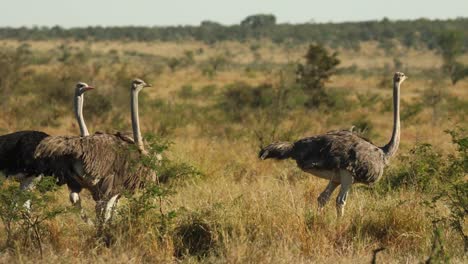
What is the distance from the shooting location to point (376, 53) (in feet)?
187

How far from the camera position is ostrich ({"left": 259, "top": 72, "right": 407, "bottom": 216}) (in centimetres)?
625

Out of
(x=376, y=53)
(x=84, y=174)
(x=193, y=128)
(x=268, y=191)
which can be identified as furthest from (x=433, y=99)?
(x=376, y=53)

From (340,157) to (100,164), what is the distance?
197cm

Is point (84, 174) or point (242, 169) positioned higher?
point (84, 174)

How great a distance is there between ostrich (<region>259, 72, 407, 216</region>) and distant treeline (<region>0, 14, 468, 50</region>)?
53222 millimetres

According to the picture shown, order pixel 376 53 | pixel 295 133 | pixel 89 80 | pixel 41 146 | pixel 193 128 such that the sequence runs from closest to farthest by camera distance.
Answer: pixel 41 146, pixel 295 133, pixel 193 128, pixel 89 80, pixel 376 53

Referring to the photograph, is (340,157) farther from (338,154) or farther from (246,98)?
(246,98)

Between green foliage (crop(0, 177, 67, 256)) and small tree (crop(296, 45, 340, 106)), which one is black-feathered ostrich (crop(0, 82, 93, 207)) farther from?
small tree (crop(296, 45, 340, 106))

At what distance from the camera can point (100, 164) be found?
18.6ft

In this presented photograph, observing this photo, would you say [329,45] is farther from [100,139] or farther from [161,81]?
[100,139]

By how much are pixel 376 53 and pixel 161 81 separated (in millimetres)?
32717

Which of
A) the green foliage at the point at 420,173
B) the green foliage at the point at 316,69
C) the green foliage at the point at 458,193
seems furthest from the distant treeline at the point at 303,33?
the green foliage at the point at 458,193

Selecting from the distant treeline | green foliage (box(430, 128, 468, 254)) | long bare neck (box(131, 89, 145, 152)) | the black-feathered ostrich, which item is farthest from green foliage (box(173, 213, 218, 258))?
the distant treeline

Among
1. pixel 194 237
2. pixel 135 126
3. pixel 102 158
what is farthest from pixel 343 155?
pixel 102 158
